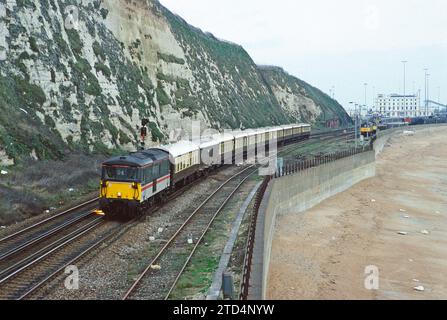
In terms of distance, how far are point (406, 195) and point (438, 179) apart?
53.5 feet

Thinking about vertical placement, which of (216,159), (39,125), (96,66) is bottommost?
(216,159)

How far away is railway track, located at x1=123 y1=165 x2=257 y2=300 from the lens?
52.2 ft

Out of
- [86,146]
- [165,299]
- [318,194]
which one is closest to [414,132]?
[318,194]

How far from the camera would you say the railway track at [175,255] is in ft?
52.2

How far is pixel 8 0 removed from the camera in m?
42.3

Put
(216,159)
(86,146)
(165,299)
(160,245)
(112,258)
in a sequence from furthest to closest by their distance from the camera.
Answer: (216,159) → (86,146) → (160,245) → (112,258) → (165,299)

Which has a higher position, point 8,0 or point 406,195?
point 8,0

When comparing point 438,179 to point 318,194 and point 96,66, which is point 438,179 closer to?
point 318,194

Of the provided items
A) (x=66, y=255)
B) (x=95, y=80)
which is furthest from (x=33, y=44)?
(x=66, y=255)

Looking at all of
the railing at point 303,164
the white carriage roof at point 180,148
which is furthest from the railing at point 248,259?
the railing at point 303,164

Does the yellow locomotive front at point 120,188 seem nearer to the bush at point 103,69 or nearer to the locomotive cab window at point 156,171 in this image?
the locomotive cab window at point 156,171

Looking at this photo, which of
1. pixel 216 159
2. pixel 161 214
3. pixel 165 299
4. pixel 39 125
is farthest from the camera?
pixel 216 159

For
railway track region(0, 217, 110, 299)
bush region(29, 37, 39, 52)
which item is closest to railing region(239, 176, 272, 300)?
railway track region(0, 217, 110, 299)

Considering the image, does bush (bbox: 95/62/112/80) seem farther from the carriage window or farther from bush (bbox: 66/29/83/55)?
the carriage window
